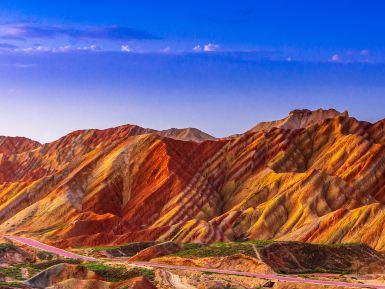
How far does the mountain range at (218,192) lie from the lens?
135125 mm

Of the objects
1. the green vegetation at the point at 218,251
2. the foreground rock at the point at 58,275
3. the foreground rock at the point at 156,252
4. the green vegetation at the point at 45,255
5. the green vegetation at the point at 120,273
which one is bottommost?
the green vegetation at the point at 45,255

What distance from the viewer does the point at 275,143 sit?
178 metres

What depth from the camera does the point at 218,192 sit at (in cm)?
16688

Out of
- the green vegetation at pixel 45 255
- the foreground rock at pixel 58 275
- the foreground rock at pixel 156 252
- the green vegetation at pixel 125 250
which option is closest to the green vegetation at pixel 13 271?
the foreground rock at pixel 58 275

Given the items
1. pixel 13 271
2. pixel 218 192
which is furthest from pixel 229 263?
pixel 218 192

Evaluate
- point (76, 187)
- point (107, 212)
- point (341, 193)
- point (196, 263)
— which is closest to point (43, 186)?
point (76, 187)

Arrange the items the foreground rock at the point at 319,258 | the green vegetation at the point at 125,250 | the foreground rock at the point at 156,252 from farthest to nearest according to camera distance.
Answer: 1. the green vegetation at the point at 125,250
2. the foreground rock at the point at 156,252
3. the foreground rock at the point at 319,258

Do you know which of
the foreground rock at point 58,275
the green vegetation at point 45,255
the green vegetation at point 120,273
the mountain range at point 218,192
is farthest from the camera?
the mountain range at point 218,192

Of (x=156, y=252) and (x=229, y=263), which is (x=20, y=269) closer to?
(x=156, y=252)

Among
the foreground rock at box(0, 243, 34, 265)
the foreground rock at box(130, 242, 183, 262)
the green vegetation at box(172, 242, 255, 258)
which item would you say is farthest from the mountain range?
the foreground rock at box(0, 243, 34, 265)

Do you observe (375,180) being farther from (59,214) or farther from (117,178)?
(59,214)

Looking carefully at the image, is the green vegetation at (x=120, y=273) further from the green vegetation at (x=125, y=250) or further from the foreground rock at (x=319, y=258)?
the green vegetation at (x=125, y=250)

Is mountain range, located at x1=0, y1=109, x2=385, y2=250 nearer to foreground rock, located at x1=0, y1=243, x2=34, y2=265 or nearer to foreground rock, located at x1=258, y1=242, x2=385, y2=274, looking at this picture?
foreground rock, located at x1=258, y1=242, x2=385, y2=274

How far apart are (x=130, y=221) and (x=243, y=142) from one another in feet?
147
